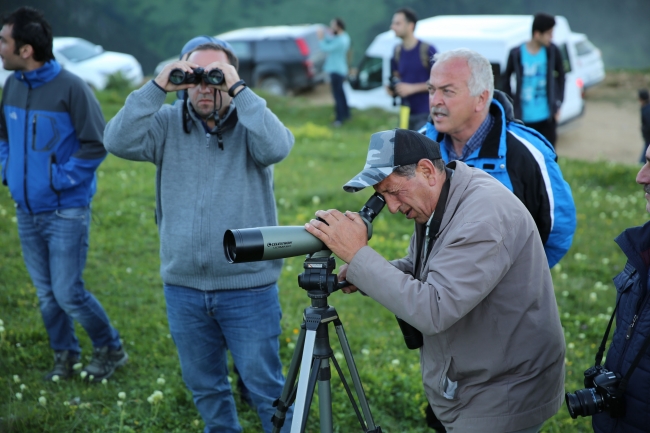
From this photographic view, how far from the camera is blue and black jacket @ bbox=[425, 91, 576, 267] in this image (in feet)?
10.5

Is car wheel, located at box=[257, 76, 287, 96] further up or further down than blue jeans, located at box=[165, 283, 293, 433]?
further up

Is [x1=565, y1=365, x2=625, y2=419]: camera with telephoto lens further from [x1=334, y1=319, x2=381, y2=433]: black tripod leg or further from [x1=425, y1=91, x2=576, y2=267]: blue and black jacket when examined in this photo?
[x1=425, y1=91, x2=576, y2=267]: blue and black jacket

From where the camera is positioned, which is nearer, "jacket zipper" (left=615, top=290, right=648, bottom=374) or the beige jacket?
the beige jacket

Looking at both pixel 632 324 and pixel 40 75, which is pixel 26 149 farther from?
pixel 632 324

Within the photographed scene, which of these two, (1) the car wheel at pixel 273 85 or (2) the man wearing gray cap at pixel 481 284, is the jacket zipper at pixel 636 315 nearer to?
(2) the man wearing gray cap at pixel 481 284

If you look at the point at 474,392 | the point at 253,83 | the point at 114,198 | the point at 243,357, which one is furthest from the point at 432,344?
the point at 253,83

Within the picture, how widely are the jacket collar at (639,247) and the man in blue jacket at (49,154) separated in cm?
313

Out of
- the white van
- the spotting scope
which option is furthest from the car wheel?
the spotting scope

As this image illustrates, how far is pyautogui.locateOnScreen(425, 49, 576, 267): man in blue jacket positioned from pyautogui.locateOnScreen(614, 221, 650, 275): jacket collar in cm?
84

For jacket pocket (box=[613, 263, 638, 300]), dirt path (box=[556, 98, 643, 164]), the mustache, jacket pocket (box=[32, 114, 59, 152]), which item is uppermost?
the mustache

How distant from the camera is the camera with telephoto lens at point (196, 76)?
3051mm

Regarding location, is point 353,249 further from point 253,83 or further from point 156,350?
point 253,83

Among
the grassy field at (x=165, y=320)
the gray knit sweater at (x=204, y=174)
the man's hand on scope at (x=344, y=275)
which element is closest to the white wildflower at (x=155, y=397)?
the grassy field at (x=165, y=320)

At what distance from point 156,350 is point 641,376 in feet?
11.0
